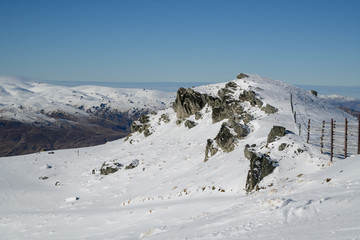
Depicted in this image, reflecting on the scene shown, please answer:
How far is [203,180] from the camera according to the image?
1053 inches

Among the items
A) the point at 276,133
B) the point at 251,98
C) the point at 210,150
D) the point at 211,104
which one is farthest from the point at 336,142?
the point at 211,104

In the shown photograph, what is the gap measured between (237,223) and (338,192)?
13.7 ft

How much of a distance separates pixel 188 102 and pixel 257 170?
31.6 meters

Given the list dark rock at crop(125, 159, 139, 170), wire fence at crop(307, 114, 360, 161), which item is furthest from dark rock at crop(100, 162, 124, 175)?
wire fence at crop(307, 114, 360, 161)

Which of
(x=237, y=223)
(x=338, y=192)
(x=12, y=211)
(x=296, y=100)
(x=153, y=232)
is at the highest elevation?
(x=296, y=100)

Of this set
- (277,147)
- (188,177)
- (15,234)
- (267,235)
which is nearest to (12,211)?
(15,234)

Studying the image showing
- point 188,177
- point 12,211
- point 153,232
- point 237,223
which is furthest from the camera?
point 12,211

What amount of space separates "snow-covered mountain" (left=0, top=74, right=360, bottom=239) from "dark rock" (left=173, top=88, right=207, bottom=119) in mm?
176

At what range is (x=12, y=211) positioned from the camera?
32.8 m

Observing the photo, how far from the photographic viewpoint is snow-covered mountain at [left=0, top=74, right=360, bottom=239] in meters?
11.3

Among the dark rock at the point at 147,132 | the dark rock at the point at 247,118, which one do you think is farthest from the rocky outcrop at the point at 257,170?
the dark rock at the point at 147,132

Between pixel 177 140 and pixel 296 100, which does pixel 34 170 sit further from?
pixel 296 100

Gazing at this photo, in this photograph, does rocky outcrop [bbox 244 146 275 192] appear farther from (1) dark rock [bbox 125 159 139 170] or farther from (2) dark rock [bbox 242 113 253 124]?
(1) dark rock [bbox 125 159 139 170]

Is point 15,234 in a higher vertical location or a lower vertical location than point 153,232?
lower
